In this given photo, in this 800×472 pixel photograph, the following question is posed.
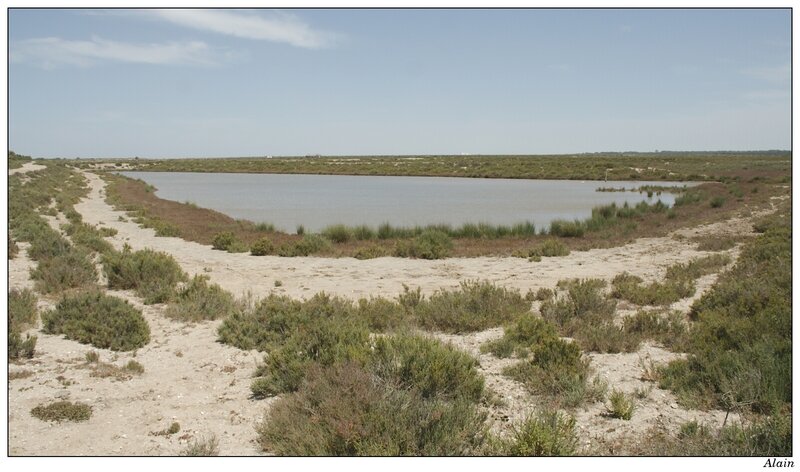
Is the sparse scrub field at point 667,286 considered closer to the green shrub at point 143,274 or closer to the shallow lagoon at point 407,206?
the green shrub at point 143,274

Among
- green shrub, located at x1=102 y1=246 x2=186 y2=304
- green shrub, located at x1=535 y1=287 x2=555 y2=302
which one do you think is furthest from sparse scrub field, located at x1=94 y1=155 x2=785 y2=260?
green shrub, located at x1=102 y1=246 x2=186 y2=304

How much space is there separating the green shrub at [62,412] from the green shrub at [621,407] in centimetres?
518

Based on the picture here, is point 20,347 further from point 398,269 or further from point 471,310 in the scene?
point 398,269

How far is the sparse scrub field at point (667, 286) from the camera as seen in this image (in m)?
10.3

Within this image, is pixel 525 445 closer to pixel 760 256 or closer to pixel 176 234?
pixel 760 256

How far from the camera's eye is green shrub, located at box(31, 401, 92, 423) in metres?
5.59

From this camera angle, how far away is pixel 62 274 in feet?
38.6

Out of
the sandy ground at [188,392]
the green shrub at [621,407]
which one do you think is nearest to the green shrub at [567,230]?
the sandy ground at [188,392]

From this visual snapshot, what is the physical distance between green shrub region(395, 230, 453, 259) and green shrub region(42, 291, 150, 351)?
31.2ft

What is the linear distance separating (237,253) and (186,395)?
12.3 meters

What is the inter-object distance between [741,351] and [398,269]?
958 centimetres

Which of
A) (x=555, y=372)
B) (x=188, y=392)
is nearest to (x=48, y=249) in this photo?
(x=188, y=392)

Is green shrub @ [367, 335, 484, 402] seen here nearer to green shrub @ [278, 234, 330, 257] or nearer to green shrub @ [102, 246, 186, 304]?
green shrub @ [102, 246, 186, 304]

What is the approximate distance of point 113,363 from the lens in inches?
290
